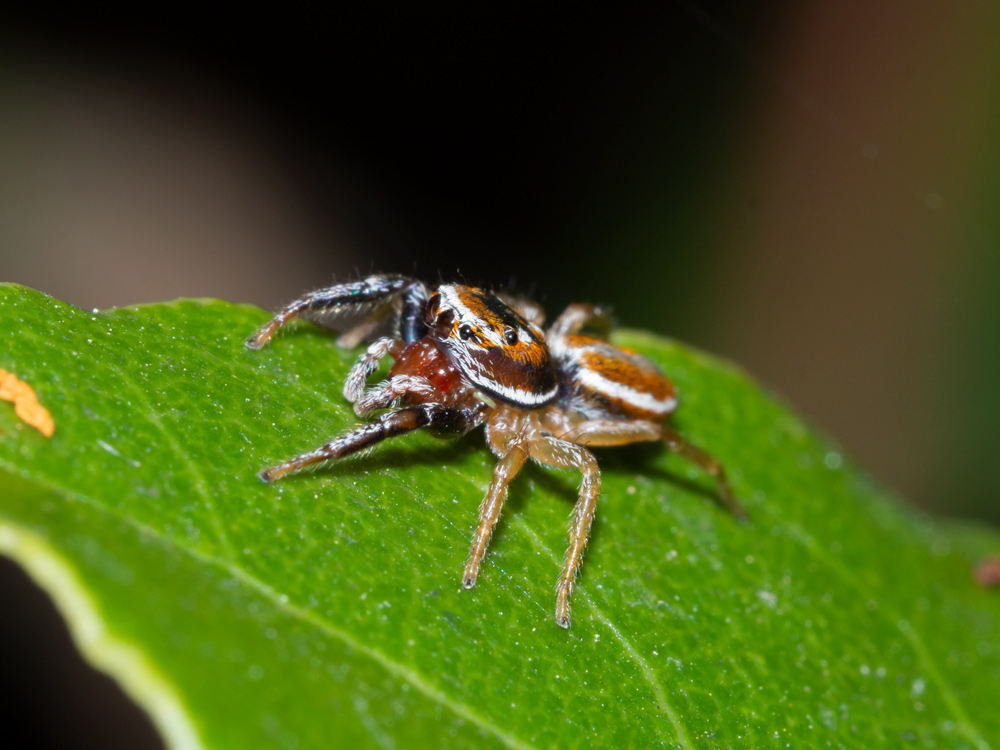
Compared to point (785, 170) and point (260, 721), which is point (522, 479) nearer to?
point (260, 721)

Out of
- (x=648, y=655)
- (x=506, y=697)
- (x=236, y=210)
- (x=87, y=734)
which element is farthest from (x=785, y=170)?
(x=87, y=734)

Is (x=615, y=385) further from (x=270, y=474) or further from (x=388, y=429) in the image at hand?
(x=270, y=474)

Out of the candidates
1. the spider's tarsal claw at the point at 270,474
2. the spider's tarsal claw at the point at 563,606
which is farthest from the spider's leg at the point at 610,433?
the spider's tarsal claw at the point at 270,474

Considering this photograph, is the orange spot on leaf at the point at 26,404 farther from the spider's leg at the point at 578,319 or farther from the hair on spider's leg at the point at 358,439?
the spider's leg at the point at 578,319

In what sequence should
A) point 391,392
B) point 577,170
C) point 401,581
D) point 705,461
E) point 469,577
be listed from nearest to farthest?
point 401,581, point 469,577, point 391,392, point 705,461, point 577,170

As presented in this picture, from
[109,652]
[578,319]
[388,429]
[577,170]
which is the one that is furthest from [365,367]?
[577,170]

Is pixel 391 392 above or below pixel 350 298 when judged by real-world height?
below

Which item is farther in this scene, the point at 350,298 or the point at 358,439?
the point at 350,298
